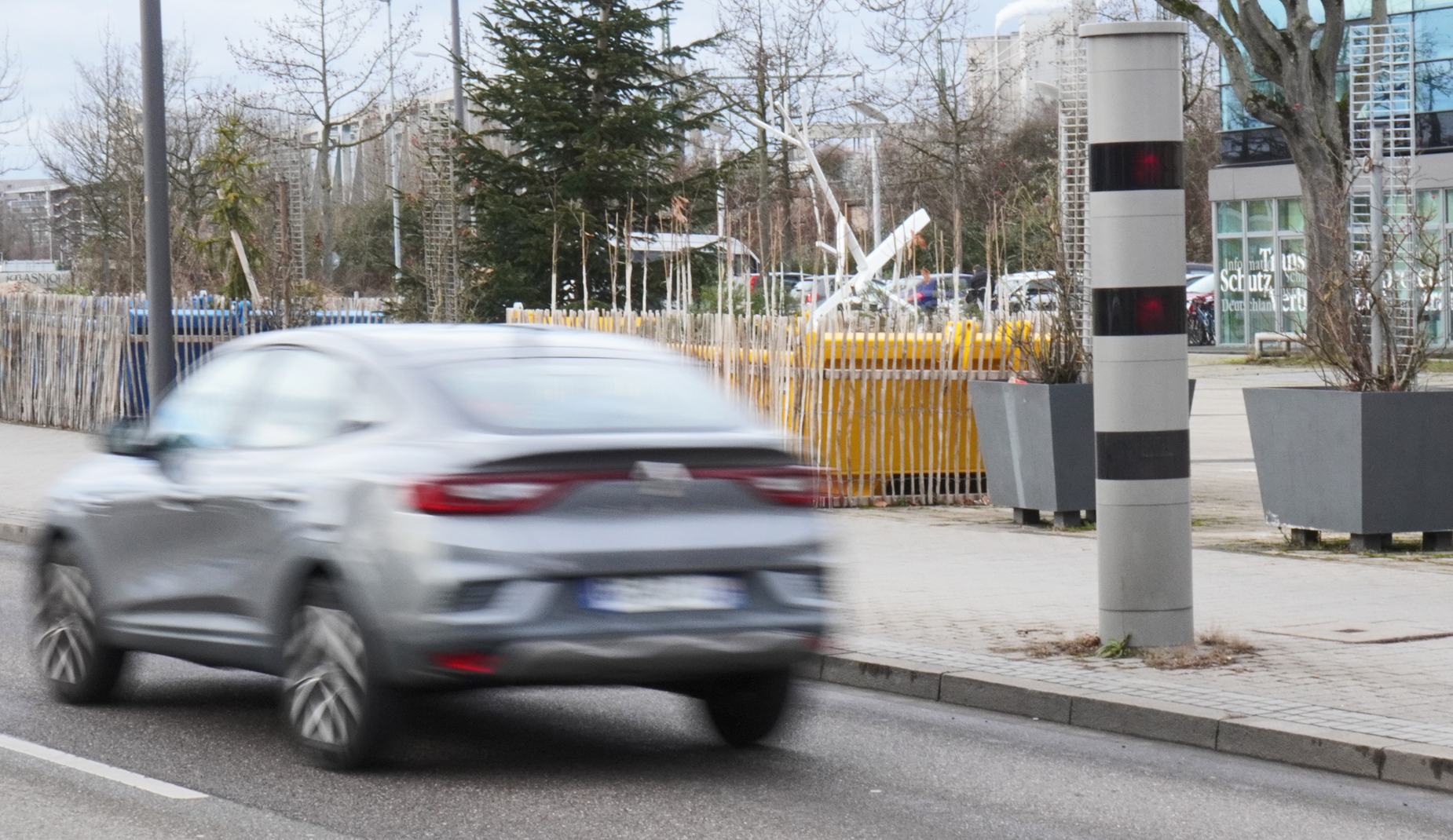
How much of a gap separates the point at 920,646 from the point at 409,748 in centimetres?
270

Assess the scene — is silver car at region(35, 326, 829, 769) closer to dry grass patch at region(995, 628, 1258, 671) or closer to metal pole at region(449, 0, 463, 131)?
dry grass patch at region(995, 628, 1258, 671)

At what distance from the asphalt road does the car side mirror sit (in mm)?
1051

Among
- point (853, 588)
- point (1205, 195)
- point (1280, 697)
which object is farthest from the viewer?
point (1205, 195)

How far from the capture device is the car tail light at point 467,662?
5.89 metres

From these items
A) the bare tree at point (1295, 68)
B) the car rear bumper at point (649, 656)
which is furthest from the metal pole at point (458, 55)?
the car rear bumper at point (649, 656)

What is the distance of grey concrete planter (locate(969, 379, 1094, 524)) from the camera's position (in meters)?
12.9

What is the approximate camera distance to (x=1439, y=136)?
36.9 metres

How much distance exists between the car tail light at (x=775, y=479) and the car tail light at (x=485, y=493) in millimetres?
564

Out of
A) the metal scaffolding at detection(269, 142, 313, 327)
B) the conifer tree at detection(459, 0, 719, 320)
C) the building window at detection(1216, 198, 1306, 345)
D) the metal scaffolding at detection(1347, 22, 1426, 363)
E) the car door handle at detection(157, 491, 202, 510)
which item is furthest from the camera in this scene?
the building window at detection(1216, 198, 1306, 345)

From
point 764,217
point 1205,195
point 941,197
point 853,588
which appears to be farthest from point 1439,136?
point 853,588

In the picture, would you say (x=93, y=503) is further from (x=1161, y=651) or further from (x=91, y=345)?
(x=91, y=345)

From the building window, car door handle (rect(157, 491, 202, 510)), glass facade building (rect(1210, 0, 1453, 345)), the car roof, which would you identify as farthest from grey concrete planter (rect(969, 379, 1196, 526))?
the building window

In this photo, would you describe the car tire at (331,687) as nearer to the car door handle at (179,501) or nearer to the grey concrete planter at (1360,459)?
the car door handle at (179,501)

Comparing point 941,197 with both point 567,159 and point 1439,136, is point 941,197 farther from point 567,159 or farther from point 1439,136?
point 567,159
